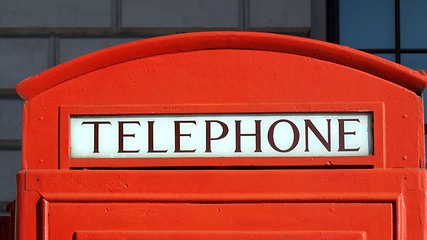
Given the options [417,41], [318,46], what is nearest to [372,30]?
[417,41]

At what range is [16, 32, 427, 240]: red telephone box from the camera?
83.0 inches

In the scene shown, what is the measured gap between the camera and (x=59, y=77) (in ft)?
7.18

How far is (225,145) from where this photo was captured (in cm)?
213

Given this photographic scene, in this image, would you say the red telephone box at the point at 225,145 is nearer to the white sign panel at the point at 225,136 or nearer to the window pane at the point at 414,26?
the white sign panel at the point at 225,136

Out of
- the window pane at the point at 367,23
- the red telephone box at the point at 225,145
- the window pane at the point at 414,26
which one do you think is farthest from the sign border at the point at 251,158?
the window pane at the point at 414,26

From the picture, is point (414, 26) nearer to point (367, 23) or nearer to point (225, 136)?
point (367, 23)

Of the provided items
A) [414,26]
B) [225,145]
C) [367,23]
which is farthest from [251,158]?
[414,26]

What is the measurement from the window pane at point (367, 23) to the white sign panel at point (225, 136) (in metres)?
4.25

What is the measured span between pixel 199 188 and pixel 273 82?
0.36 metres

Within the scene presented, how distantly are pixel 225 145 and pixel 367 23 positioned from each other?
4412 mm

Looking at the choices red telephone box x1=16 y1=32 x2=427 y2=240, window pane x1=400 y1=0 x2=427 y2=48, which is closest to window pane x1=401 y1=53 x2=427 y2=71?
window pane x1=400 y1=0 x2=427 y2=48

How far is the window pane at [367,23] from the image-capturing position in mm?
6266

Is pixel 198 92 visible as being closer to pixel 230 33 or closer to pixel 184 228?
pixel 230 33

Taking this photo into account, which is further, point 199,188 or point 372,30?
point 372,30
